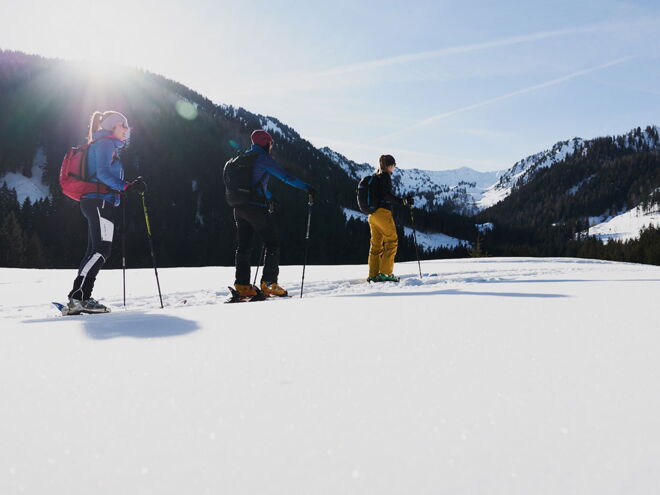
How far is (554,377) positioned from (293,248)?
278ft

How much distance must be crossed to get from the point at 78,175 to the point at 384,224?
4.74 m

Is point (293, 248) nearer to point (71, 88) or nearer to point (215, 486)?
point (215, 486)

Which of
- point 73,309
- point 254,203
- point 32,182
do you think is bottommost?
point 73,309

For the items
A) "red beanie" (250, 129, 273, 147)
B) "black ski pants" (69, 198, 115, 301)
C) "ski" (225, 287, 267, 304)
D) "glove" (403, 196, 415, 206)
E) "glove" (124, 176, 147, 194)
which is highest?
"red beanie" (250, 129, 273, 147)

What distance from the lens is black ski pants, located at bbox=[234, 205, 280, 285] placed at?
233 inches

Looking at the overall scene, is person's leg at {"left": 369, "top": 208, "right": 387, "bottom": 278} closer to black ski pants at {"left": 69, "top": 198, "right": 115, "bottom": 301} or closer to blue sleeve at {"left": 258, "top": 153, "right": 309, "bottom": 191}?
blue sleeve at {"left": 258, "top": 153, "right": 309, "bottom": 191}

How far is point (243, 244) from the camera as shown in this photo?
19.9 feet

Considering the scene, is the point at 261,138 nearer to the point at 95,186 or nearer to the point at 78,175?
the point at 95,186

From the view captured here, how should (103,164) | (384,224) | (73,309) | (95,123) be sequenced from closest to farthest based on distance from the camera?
(73,309), (103,164), (95,123), (384,224)

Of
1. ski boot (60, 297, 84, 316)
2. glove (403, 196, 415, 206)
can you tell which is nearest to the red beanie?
glove (403, 196, 415, 206)

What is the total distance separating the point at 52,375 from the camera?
1.79 meters

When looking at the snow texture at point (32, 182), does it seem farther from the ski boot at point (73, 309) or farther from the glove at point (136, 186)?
the ski boot at point (73, 309)

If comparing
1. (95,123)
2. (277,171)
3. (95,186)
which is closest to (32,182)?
(95,123)

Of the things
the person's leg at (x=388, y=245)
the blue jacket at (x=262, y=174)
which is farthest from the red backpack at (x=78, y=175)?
the person's leg at (x=388, y=245)
